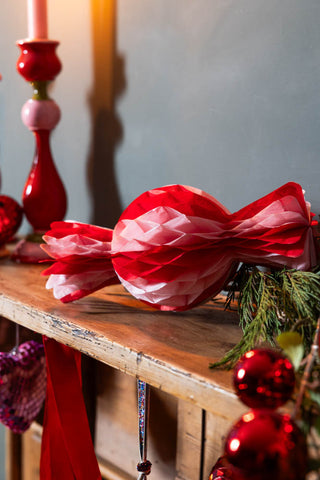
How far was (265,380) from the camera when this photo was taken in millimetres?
308

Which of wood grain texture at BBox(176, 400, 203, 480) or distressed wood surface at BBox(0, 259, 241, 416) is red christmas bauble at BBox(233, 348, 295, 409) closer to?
distressed wood surface at BBox(0, 259, 241, 416)

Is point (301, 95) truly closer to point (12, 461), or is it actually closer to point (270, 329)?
point (270, 329)

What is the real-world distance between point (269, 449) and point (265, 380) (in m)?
0.05

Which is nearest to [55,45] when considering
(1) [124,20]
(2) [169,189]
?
(1) [124,20]

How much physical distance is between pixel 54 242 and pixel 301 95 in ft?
1.03

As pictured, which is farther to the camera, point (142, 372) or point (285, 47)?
point (285, 47)

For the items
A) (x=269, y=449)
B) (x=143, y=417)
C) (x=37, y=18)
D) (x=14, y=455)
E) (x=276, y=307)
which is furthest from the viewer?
(x=14, y=455)

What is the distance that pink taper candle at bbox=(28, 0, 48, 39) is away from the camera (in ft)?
2.38

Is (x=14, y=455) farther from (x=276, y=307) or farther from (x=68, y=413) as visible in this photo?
(x=276, y=307)

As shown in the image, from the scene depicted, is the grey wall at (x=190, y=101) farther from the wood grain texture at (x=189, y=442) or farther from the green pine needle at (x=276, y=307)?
the wood grain texture at (x=189, y=442)

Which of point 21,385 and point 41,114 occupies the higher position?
point 41,114

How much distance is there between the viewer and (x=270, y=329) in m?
0.43

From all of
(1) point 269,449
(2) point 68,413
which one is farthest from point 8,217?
(1) point 269,449

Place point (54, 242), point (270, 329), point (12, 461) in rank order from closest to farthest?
point (270, 329)
point (54, 242)
point (12, 461)
